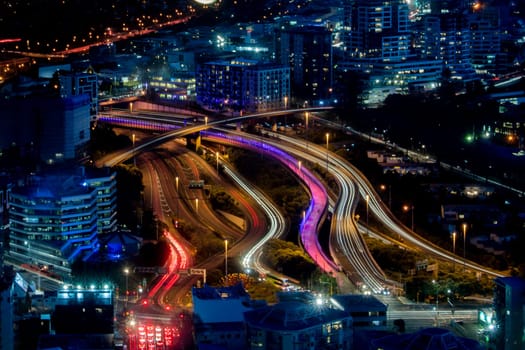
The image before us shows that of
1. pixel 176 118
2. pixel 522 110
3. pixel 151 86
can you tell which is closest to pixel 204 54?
pixel 151 86

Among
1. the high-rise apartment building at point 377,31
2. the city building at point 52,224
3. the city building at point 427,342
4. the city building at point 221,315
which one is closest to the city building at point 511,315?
the city building at point 427,342

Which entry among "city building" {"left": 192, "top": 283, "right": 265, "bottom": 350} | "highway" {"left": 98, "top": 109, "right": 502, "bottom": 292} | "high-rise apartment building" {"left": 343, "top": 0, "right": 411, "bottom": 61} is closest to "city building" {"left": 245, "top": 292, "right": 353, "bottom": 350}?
"city building" {"left": 192, "top": 283, "right": 265, "bottom": 350}

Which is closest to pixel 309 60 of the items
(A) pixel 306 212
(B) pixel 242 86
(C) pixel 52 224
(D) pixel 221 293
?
(B) pixel 242 86

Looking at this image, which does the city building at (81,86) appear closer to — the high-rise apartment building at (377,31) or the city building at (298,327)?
the high-rise apartment building at (377,31)

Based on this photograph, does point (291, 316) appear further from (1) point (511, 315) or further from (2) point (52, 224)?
(2) point (52, 224)

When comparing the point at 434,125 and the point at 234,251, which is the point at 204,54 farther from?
the point at 234,251

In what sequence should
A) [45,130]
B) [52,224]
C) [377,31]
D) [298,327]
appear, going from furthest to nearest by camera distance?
[377,31] → [45,130] → [52,224] → [298,327]

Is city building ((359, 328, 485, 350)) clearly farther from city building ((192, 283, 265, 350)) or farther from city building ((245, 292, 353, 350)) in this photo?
city building ((192, 283, 265, 350))
